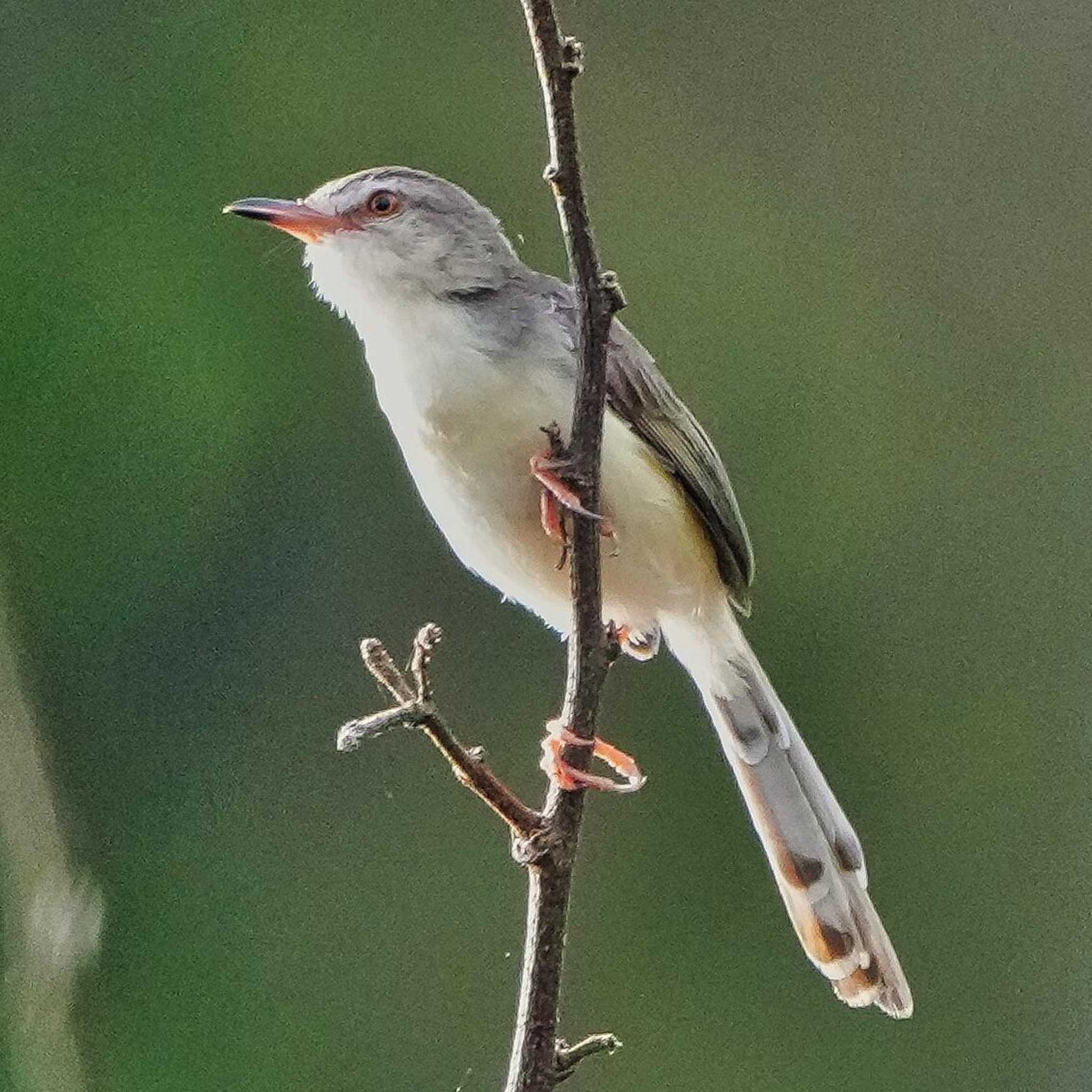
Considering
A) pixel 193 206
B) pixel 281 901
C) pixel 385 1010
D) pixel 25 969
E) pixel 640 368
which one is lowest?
pixel 385 1010

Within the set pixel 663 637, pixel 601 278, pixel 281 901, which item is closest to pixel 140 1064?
pixel 281 901

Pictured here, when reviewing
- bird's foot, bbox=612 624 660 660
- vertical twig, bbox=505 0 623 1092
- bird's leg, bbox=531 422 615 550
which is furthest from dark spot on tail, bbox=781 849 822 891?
vertical twig, bbox=505 0 623 1092

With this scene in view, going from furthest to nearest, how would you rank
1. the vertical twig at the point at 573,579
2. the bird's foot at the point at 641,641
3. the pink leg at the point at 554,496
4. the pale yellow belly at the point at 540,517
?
1. the bird's foot at the point at 641,641
2. the pale yellow belly at the point at 540,517
3. the pink leg at the point at 554,496
4. the vertical twig at the point at 573,579

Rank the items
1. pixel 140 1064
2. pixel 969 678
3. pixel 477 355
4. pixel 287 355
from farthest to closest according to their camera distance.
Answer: pixel 969 678
pixel 287 355
pixel 140 1064
pixel 477 355

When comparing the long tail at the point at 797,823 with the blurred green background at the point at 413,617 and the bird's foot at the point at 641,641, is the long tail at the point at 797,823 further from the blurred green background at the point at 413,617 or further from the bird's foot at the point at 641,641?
the blurred green background at the point at 413,617

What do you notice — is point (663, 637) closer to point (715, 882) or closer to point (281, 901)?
point (715, 882)

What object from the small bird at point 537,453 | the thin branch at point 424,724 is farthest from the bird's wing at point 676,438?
the thin branch at point 424,724

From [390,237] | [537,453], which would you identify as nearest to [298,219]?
[390,237]
